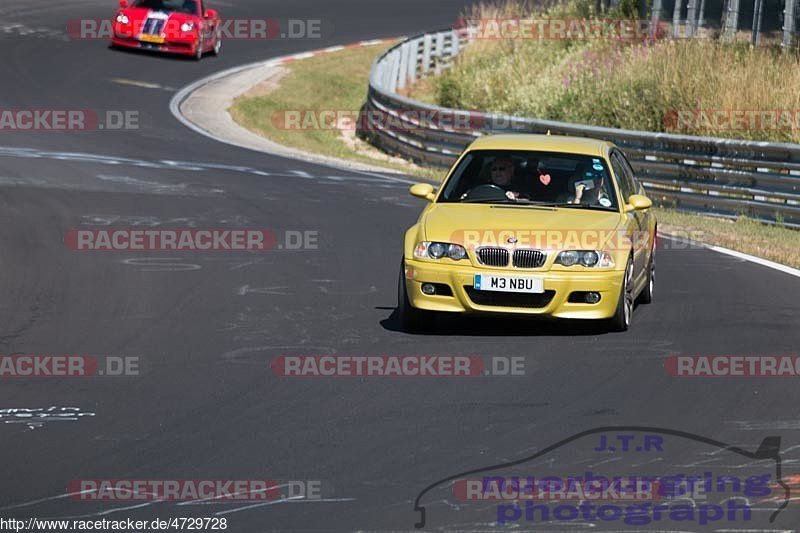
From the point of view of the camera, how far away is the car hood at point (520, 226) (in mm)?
10852

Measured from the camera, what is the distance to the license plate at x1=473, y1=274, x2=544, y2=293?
10688 millimetres

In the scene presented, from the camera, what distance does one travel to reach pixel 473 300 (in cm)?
1080

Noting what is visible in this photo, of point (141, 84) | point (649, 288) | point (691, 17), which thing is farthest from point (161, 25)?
point (649, 288)

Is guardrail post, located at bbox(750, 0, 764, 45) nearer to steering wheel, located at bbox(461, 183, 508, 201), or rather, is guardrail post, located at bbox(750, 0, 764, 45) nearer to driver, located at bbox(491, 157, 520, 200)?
driver, located at bbox(491, 157, 520, 200)

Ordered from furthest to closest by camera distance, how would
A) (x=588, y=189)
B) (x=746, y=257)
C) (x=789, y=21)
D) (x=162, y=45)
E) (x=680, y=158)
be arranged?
(x=162, y=45) < (x=789, y=21) < (x=680, y=158) < (x=746, y=257) < (x=588, y=189)

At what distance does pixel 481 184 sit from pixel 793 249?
5.93 meters

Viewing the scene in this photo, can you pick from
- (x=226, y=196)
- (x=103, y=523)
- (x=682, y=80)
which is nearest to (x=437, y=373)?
(x=103, y=523)

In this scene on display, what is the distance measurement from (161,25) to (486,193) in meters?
24.5

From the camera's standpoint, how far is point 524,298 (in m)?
10.8

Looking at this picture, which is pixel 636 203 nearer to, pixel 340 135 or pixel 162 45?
pixel 340 135

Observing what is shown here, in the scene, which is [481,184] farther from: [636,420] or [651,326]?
[636,420]

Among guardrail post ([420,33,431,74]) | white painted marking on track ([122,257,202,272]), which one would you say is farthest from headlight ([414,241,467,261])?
guardrail post ([420,33,431,74])

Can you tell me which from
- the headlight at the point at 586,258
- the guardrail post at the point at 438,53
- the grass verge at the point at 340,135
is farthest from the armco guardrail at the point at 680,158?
the guardrail post at the point at 438,53

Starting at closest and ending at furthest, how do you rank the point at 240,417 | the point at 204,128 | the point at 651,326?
1. the point at 240,417
2. the point at 651,326
3. the point at 204,128
